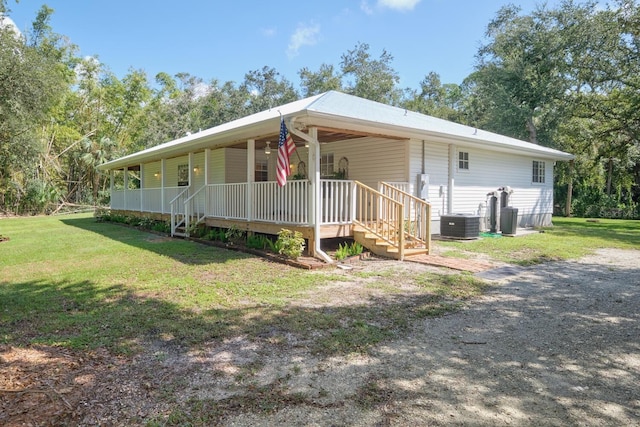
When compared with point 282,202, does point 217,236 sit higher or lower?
lower

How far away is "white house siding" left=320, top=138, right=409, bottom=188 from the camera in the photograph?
10.8 meters

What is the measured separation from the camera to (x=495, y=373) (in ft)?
10.5

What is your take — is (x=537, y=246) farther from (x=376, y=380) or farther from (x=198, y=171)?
(x=198, y=171)

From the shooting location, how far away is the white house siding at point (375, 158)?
Result: 10.8 metres

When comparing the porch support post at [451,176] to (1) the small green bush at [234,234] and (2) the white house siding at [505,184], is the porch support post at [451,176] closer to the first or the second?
(2) the white house siding at [505,184]

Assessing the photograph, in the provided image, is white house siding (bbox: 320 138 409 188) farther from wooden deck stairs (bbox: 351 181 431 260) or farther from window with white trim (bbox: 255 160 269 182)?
window with white trim (bbox: 255 160 269 182)

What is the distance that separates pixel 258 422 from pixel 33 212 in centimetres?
2889

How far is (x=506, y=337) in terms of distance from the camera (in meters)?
4.04

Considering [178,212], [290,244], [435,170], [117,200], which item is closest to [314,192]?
[290,244]

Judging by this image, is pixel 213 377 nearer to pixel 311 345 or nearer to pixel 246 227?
pixel 311 345

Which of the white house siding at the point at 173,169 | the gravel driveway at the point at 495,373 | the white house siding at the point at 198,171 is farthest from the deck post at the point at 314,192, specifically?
the white house siding at the point at 173,169

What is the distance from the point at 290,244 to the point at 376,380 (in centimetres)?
506

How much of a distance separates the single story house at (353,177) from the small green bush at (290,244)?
0.28 m

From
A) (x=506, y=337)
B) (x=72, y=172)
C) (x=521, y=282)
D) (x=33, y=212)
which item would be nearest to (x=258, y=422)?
(x=506, y=337)
